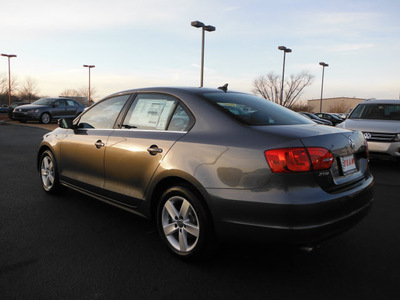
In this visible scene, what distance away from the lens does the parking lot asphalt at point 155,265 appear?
2.56 metres

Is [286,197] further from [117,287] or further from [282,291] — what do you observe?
[117,287]

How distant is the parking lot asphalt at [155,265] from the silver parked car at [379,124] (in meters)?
3.72

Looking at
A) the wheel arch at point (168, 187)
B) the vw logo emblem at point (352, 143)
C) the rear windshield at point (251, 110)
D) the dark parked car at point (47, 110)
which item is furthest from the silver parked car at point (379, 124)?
the dark parked car at point (47, 110)

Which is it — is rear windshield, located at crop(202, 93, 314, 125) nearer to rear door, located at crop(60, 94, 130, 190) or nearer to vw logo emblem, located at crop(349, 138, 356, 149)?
vw logo emblem, located at crop(349, 138, 356, 149)

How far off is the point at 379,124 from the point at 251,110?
604 centimetres

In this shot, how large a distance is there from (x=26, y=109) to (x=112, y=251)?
750 inches

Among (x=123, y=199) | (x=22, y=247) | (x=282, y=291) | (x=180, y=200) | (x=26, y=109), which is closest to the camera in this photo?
(x=282, y=291)

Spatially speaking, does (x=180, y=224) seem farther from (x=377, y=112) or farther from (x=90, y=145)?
(x=377, y=112)

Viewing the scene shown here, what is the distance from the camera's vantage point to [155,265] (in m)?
2.97

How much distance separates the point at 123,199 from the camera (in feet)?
11.6

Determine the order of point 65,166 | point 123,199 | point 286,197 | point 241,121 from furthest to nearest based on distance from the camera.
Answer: point 65,166 → point 123,199 → point 241,121 → point 286,197

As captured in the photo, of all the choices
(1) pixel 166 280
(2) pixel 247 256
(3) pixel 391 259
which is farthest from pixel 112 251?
(3) pixel 391 259

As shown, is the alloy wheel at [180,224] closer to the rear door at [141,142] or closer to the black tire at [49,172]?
the rear door at [141,142]

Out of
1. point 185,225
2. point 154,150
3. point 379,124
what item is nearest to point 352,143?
point 185,225
